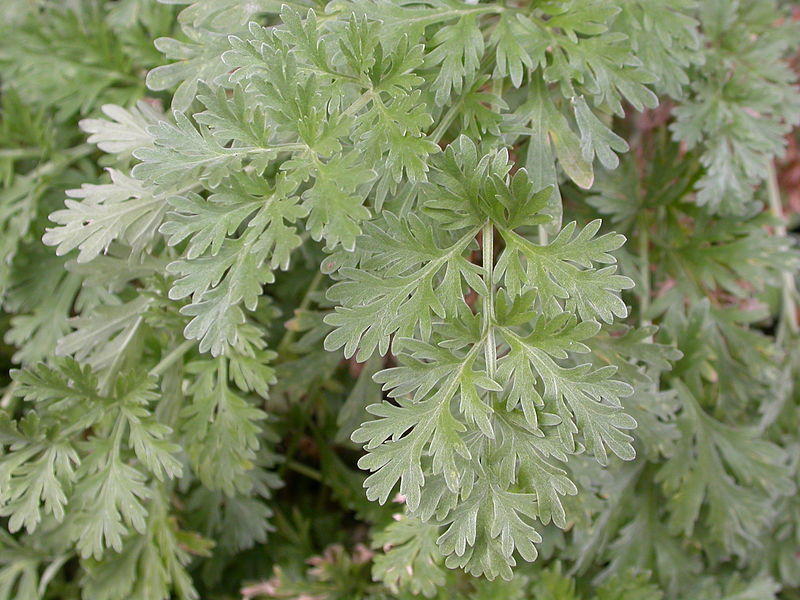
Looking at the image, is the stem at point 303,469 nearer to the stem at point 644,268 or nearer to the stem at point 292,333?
the stem at point 292,333

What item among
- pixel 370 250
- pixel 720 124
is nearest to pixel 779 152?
pixel 720 124

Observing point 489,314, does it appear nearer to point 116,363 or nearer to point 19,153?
point 116,363

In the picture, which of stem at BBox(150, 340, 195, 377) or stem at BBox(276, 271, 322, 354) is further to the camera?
stem at BBox(276, 271, 322, 354)

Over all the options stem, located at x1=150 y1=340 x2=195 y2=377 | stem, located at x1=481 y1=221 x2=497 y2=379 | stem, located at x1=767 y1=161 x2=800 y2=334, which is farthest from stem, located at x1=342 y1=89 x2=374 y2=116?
stem, located at x1=767 y1=161 x2=800 y2=334

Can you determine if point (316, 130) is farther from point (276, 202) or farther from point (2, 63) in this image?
point (2, 63)

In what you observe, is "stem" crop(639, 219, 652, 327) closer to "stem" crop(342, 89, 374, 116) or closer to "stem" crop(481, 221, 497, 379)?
"stem" crop(481, 221, 497, 379)

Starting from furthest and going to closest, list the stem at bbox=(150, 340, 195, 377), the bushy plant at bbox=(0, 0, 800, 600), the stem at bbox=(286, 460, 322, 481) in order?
the stem at bbox=(286, 460, 322, 481) < the stem at bbox=(150, 340, 195, 377) < the bushy plant at bbox=(0, 0, 800, 600)

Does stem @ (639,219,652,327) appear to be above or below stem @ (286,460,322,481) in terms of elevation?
above

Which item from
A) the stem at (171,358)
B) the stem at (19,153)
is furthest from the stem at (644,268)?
the stem at (19,153)
